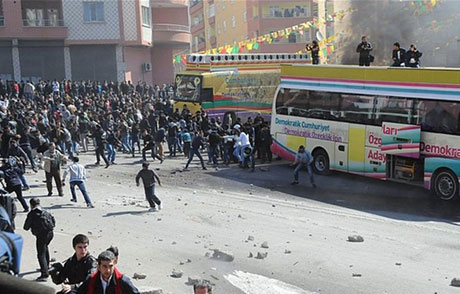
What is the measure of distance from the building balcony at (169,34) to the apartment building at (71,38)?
2.80 metres

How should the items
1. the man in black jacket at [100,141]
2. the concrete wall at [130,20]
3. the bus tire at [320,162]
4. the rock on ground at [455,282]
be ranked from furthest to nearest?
the concrete wall at [130,20]
the man in black jacket at [100,141]
the bus tire at [320,162]
the rock on ground at [455,282]

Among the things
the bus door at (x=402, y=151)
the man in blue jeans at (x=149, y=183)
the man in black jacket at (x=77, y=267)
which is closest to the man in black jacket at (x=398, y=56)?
the bus door at (x=402, y=151)

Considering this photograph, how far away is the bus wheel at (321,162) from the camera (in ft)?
69.2

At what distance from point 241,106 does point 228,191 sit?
12678 millimetres

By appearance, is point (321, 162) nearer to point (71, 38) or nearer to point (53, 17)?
point (71, 38)

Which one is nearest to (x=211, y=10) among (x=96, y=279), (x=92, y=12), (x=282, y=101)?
(x=92, y=12)

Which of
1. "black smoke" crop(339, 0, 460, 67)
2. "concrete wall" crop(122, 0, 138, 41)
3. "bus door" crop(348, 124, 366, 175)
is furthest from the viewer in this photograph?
"concrete wall" crop(122, 0, 138, 41)

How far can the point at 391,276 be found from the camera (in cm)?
1087

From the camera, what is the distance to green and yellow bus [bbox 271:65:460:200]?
17.1 m

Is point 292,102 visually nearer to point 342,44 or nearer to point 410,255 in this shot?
point 410,255

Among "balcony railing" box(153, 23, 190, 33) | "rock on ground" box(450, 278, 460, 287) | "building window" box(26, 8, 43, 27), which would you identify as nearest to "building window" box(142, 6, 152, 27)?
"balcony railing" box(153, 23, 190, 33)

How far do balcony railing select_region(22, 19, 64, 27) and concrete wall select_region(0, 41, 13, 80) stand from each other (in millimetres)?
1885

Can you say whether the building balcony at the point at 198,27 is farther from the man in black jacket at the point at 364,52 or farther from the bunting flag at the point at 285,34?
the man in black jacket at the point at 364,52

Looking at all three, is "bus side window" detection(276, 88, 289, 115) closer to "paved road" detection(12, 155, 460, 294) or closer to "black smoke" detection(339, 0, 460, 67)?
→ "paved road" detection(12, 155, 460, 294)
